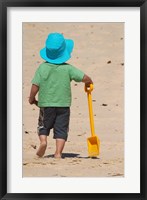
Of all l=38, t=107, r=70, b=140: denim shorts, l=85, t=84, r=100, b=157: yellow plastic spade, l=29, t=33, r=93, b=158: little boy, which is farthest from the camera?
l=85, t=84, r=100, b=157: yellow plastic spade

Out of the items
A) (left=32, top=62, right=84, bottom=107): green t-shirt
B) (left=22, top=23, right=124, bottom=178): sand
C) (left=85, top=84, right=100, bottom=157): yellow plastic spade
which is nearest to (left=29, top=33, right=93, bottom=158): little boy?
(left=32, top=62, right=84, bottom=107): green t-shirt

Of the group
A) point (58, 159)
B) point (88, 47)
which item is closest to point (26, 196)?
point (58, 159)

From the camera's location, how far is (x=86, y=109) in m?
9.59

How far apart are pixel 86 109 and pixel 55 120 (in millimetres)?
2592

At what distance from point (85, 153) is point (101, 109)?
2.42 metres

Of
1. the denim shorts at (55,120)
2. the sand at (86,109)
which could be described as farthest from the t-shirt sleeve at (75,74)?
the sand at (86,109)

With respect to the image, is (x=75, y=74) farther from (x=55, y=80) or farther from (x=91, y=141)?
(x=91, y=141)

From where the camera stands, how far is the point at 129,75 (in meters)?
6.38

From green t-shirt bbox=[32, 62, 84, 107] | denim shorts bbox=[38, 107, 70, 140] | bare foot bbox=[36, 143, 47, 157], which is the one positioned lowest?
bare foot bbox=[36, 143, 47, 157]

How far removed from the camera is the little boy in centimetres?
682

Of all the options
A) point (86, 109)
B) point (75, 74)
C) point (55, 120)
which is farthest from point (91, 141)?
point (86, 109)

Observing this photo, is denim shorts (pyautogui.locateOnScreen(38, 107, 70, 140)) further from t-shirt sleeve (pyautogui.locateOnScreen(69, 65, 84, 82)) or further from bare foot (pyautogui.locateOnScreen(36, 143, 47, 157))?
t-shirt sleeve (pyautogui.locateOnScreen(69, 65, 84, 82))

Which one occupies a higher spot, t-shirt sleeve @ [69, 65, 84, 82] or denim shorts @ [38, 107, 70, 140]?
t-shirt sleeve @ [69, 65, 84, 82]

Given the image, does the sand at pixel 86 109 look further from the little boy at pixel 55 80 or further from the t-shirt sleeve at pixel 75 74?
the t-shirt sleeve at pixel 75 74
